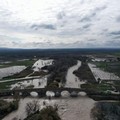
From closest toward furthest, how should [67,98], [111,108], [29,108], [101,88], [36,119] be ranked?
[36,119] → [29,108] → [111,108] → [67,98] → [101,88]

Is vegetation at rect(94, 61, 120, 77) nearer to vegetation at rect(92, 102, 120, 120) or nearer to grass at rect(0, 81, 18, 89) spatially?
grass at rect(0, 81, 18, 89)

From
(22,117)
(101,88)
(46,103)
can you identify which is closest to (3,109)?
(22,117)

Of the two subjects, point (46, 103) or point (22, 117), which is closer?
point (22, 117)

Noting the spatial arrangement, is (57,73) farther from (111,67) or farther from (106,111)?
(106,111)

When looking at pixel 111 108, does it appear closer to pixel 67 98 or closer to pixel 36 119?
pixel 67 98

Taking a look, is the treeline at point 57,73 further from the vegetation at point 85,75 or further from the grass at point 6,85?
the grass at point 6,85

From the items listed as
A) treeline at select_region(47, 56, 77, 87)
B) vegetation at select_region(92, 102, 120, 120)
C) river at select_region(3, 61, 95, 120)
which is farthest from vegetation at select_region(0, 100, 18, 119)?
treeline at select_region(47, 56, 77, 87)

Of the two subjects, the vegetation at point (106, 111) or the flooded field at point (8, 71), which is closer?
the vegetation at point (106, 111)

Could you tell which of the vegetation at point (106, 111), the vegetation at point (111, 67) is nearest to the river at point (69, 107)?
the vegetation at point (106, 111)
